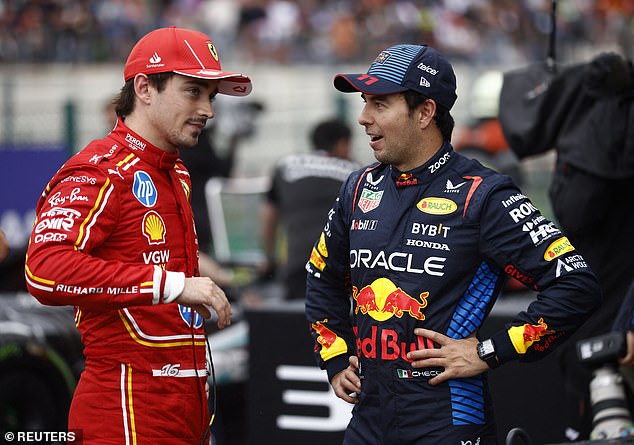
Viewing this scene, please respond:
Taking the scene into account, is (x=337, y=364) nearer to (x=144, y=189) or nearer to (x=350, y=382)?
(x=350, y=382)

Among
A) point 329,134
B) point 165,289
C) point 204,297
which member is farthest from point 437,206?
point 329,134

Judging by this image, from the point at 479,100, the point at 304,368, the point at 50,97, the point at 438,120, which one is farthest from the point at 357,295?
the point at 50,97

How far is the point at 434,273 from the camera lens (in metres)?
3.54

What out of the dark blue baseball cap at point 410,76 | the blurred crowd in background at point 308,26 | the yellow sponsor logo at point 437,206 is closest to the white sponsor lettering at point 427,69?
the dark blue baseball cap at point 410,76

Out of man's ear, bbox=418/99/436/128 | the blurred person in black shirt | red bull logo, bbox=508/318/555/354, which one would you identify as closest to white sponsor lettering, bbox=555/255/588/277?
red bull logo, bbox=508/318/555/354

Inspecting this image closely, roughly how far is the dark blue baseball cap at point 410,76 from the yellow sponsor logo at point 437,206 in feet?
1.18

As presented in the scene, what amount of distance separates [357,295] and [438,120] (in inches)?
26.3

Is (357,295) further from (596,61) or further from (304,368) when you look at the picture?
(304,368)

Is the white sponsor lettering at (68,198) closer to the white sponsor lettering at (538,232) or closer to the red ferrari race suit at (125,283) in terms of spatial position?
the red ferrari race suit at (125,283)

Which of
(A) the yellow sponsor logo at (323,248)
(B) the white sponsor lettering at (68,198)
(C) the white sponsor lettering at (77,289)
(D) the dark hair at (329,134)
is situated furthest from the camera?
(D) the dark hair at (329,134)

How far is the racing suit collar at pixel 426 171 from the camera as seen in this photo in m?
3.68

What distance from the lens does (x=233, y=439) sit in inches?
292

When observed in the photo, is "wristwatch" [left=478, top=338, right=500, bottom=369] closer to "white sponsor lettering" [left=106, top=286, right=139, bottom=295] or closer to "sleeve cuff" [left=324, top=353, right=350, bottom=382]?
"sleeve cuff" [left=324, top=353, right=350, bottom=382]

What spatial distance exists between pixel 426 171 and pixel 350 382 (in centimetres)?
78
